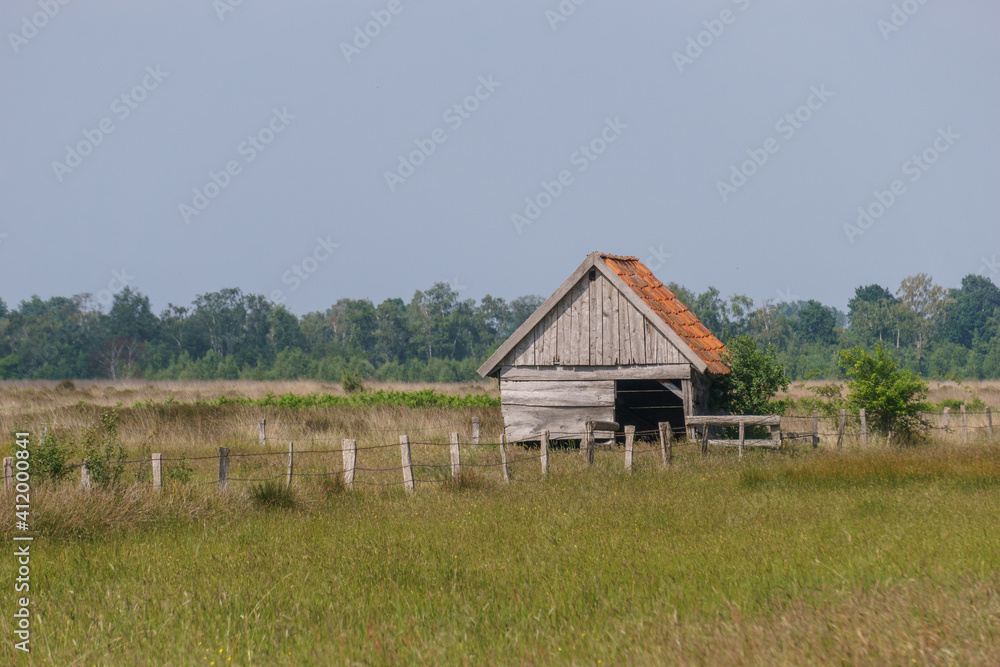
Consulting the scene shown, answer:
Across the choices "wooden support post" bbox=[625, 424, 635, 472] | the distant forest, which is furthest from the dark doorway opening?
the distant forest

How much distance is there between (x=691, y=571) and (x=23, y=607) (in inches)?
214

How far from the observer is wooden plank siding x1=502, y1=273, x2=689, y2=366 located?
18.6 meters

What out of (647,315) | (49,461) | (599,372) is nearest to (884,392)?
(647,315)

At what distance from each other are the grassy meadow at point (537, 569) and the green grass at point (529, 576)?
26mm

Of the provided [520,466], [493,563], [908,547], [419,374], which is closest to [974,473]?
[908,547]

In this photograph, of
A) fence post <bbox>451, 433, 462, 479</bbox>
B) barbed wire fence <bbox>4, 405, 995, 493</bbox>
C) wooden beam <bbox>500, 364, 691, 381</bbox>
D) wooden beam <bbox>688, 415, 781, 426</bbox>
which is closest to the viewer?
barbed wire fence <bbox>4, 405, 995, 493</bbox>

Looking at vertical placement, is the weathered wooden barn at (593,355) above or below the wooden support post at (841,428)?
above

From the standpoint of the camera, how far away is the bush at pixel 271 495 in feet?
37.5

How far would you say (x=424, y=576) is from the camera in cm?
741

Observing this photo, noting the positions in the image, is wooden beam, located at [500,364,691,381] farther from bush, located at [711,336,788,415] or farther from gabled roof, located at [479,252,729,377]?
bush, located at [711,336,788,415]

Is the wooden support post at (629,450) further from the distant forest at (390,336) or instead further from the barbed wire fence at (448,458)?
the distant forest at (390,336)

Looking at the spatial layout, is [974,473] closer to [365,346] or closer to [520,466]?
[520,466]

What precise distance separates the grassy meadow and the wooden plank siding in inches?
181

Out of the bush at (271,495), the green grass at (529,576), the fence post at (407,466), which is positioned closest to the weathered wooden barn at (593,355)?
the green grass at (529,576)
